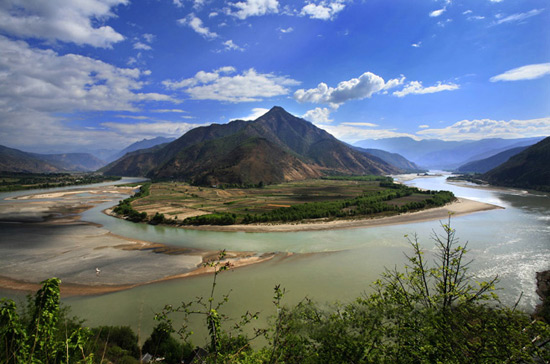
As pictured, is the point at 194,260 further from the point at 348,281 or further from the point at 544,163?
the point at 544,163

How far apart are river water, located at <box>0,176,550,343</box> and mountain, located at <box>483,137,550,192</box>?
82741mm

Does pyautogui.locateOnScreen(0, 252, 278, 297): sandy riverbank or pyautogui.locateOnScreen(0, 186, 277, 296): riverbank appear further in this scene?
pyautogui.locateOnScreen(0, 186, 277, 296): riverbank

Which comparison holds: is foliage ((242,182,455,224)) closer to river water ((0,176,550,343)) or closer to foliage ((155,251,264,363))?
river water ((0,176,550,343))

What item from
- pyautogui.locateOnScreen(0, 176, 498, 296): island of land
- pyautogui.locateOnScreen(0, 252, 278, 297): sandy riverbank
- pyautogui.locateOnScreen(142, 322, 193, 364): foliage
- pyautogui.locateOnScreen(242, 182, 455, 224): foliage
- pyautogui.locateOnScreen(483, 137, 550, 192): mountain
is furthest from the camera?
pyautogui.locateOnScreen(483, 137, 550, 192): mountain

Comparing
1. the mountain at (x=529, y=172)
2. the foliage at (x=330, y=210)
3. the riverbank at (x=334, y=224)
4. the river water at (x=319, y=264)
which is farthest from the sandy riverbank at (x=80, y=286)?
the mountain at (x=529, y=172)

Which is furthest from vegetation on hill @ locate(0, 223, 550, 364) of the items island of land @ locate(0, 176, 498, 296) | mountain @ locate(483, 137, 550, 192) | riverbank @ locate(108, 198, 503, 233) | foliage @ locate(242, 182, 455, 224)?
mountain @ locate(483, 137, 550, 192)

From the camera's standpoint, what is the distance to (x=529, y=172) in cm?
12106

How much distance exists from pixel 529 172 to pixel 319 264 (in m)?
150

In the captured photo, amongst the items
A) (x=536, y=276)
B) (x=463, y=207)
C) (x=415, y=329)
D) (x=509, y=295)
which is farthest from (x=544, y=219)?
(x=415, y=329)

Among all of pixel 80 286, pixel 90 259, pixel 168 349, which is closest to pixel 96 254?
pixel 90 259

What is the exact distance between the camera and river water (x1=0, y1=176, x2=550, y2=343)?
74.0ft

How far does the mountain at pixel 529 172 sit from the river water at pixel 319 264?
8274 cm

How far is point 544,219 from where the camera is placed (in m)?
56.0

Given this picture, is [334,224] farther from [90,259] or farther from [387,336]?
[387,336]
